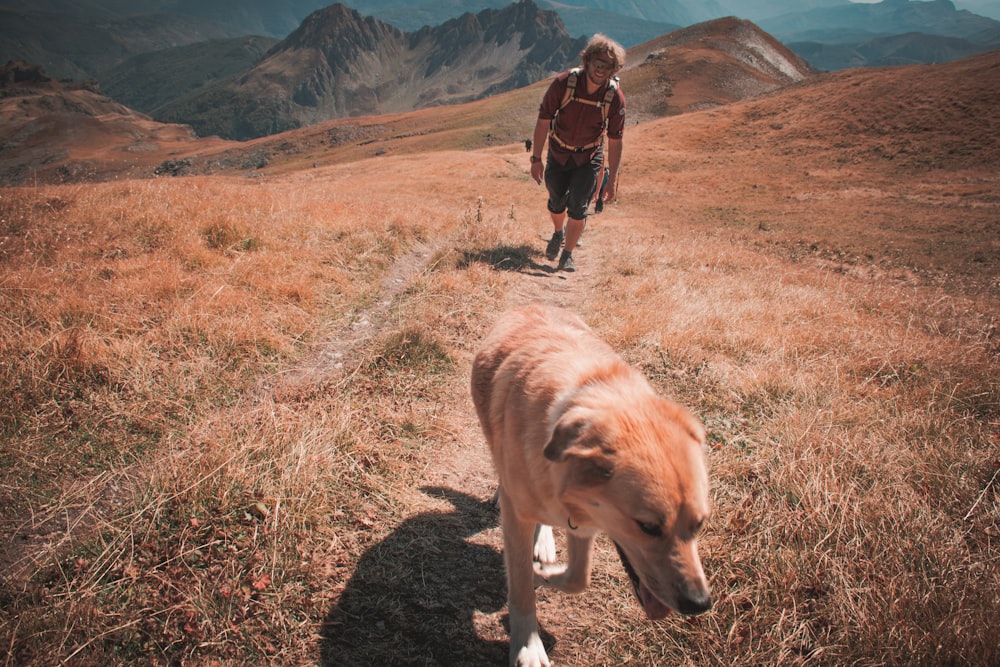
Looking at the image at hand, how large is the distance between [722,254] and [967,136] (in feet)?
118

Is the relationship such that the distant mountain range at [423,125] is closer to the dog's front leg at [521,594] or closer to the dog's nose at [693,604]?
the dog's front leg at [521,594]

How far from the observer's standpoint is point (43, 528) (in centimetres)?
252

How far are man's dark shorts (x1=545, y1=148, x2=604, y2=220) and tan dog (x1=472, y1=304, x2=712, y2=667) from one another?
559cm

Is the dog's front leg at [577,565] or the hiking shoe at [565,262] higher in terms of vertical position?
the hiking shoe at [565,262]

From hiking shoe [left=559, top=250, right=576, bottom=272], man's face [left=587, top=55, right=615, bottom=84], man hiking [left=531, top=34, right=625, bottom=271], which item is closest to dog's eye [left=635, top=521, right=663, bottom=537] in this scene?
man hiking [left=531, top=34, right=625, bottom=271]

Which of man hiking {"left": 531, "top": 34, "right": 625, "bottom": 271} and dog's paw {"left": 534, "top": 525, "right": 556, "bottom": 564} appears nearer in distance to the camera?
dog's paw {"left": 534, "top": 525, "right": 556, "bottom": 564}

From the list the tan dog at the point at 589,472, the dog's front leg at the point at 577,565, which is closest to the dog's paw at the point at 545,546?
the tan dog at the point at 589,472

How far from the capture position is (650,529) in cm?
206

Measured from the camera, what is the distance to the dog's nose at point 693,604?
1941 millimetres

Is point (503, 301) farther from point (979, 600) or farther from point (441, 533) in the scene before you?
point (979, 600)

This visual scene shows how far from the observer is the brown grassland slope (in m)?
2.30

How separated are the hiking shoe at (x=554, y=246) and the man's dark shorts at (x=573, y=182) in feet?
2.68

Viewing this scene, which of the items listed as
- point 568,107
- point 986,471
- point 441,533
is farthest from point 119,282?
point 986,471

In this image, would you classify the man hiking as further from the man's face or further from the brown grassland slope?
the brown grassland slope
